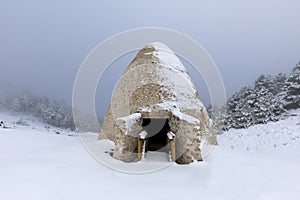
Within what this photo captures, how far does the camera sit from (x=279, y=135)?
12.9m

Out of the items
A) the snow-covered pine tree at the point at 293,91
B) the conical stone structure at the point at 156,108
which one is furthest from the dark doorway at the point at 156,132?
the snow-covered pine tree at the point at 293,91

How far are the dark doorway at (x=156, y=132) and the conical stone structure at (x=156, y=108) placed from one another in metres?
0.06

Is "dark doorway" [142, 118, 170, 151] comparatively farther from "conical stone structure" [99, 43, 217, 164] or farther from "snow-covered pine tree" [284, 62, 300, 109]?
"snow-covered pine tree" [284, 62, 300, 109]

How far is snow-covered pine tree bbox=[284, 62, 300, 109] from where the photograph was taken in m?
22.2

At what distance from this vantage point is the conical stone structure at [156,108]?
6973 mm

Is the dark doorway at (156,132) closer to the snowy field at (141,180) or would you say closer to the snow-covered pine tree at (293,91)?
the snowy field at (141,180)

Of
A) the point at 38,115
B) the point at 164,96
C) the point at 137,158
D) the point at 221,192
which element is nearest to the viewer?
the point at 221,192

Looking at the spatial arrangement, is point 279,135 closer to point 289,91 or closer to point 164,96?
point 164,96

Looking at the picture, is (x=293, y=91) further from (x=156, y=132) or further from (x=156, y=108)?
(x=156, y=108)

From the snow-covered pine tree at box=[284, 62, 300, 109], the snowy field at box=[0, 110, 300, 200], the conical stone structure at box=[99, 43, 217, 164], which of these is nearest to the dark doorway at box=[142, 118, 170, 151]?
the conical stone structure at box=[99, 43, 217, 164]

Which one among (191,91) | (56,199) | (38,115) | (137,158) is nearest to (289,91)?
(191,91)

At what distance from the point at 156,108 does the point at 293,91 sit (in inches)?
871

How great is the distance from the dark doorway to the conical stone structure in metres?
0.06

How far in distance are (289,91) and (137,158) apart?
2309cm
